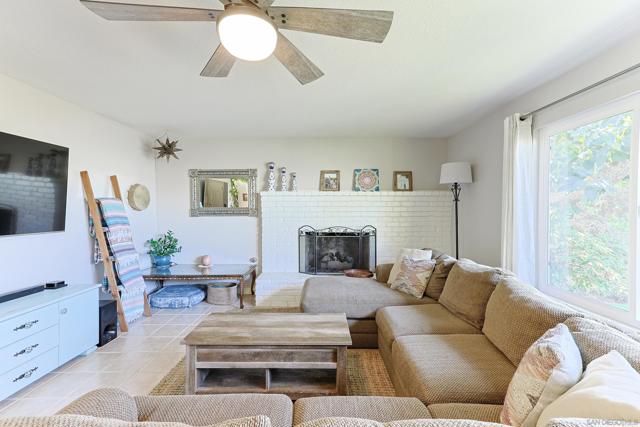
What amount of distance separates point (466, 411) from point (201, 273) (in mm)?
3499

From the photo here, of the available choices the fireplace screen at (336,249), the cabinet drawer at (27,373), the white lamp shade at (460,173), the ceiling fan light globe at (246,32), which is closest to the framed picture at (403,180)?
the fireplace screen at (336,249)

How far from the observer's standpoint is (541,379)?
3.43ft

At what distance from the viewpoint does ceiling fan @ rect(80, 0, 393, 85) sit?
125 centimetres

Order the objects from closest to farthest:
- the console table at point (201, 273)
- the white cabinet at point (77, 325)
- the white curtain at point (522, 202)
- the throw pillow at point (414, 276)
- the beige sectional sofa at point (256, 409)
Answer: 1. the beige sectional sofa at point (256, 409)
2. the white cabinet at point (77, 325)
3. the white curtain at point (522, 202)
4. the throw pillow at point (414, 276)
5. the console table at point (201, 273)

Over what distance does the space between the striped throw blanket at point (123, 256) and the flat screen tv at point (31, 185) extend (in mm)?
425

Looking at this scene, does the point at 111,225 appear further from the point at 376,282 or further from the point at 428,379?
the point at 428,379

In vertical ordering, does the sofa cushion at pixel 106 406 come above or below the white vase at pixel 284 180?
below

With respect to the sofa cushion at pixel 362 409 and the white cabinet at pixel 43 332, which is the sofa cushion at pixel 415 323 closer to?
the sofa cushion at pixel 362 409

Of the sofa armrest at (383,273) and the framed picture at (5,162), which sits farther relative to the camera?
the sofa armrest at (383,273)

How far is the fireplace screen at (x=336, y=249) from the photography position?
4410 mm

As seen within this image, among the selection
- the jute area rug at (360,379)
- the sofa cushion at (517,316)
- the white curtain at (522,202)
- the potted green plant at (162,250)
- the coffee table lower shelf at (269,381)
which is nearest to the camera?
the sofa cushion at (517,316)

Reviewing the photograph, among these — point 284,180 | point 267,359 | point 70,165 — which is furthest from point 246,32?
point 284,180

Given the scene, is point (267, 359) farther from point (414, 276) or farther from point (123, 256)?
point (123, 256)

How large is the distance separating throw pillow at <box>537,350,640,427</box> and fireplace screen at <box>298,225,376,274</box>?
11.1ft
